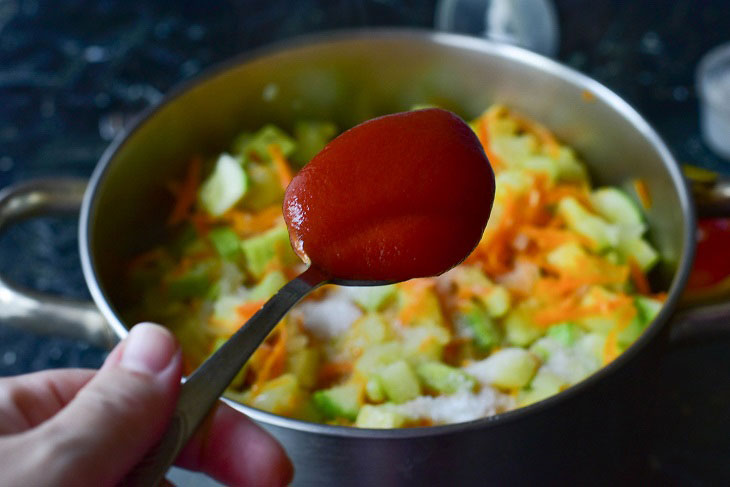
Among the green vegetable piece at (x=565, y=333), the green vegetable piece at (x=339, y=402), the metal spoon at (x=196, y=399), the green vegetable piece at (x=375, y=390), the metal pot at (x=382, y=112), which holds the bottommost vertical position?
the green vegetable piece at (x=339, y=402)

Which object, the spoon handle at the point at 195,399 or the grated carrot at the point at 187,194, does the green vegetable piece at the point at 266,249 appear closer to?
the grated carrot at the point at 187,194

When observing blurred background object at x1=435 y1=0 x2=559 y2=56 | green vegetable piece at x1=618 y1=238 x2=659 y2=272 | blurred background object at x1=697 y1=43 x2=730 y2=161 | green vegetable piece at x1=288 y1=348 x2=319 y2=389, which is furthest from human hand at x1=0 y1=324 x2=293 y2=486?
blurred background object at x1=697 y1=43 x2=730 y2=161

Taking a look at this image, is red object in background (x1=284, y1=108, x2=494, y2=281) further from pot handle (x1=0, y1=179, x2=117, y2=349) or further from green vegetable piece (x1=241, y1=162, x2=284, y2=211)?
green vegetable piece (x1=241, y1=162, x2=284, y2=211)

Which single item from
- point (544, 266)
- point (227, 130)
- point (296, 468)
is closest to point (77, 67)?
point (227, 130)

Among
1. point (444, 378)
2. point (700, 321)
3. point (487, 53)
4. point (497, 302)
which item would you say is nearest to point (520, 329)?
point (497, 302)

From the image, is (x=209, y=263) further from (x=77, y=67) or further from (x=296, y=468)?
(x=77, y=67)

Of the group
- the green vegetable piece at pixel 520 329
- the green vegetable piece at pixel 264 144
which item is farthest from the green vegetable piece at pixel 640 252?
the green vegetable piece at pixel 264 144
